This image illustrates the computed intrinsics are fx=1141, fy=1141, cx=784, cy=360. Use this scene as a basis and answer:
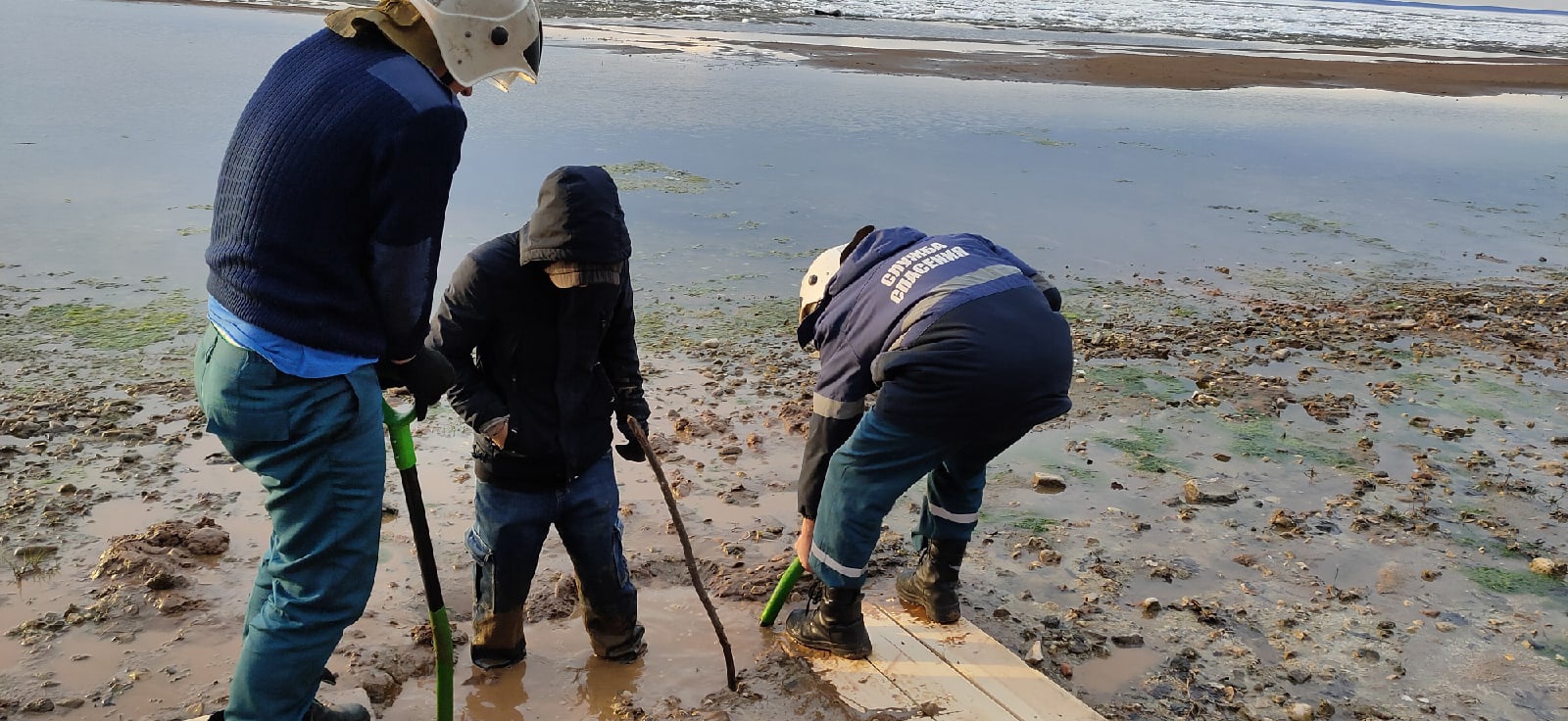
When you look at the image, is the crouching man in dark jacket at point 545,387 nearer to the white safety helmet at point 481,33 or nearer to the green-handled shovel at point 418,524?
the green-handled shovel at point 418,524

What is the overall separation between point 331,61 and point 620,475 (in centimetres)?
299

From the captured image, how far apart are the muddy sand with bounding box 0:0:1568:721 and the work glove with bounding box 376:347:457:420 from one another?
49.2 inches

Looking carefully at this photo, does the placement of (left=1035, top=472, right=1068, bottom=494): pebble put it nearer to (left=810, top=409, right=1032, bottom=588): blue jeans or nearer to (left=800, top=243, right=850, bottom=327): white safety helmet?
(left=810, top=409, right=1032, bottom=588): blue jeans

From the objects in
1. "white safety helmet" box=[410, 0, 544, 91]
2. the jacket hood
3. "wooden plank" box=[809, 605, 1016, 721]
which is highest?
"white safety helmet" box=[410, 0, 544, 91]

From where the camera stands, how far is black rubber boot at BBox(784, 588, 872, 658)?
368cm

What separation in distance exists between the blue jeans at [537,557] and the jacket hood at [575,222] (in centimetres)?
73

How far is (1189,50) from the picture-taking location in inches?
1232

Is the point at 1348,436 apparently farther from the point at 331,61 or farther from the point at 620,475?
the point at 331,61

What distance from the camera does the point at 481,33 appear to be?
253 cm

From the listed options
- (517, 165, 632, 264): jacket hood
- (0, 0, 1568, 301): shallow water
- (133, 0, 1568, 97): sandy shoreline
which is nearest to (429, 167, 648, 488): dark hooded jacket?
(517, 165, 632, 264): jacket hood

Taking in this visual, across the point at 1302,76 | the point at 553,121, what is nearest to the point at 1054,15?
the point at 1302,76

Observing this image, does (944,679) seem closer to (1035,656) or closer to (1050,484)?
(1035,656)

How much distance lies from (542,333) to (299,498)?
3.09 feet

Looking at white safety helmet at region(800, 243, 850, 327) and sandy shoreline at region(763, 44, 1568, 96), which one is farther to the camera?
sandy shoreline at region(763, 44, 1568, 96)
